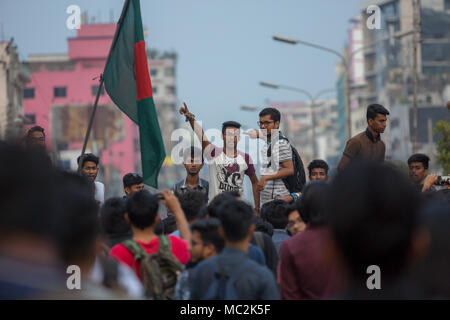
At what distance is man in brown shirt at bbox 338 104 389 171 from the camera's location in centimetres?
790

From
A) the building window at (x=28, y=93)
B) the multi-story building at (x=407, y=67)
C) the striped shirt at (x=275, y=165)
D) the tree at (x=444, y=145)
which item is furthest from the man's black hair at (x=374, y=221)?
the building window at (x=28, y=93)

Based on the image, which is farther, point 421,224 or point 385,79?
point 385,79

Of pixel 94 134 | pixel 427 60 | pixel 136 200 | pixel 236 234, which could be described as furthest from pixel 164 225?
pixel 94 134

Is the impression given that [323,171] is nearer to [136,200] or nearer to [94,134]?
[136,200]

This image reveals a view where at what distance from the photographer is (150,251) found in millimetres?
4773

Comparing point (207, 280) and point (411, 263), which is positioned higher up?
point (411, 263)

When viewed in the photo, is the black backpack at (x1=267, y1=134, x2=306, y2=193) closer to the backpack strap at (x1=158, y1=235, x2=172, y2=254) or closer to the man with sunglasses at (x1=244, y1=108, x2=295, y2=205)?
the man with sunglasses at (x1=244, y1=108, x2=295, y2=205)

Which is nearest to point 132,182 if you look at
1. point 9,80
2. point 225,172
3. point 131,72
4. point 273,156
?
point 225,172

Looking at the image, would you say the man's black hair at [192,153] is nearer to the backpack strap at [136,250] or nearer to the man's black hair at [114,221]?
the man's black hair at [114,221]

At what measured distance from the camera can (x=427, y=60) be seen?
7625 centimetres

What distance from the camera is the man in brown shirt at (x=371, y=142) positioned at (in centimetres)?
790

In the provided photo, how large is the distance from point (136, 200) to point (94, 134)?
84.5 m

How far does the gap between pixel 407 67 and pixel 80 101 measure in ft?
119

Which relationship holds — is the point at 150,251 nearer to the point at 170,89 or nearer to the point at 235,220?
the point at 235,220
